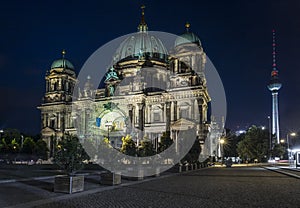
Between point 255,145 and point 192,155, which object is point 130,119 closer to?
point 255,145

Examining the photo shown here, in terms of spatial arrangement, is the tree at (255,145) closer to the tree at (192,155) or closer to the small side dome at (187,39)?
the small side dome at (187,39)

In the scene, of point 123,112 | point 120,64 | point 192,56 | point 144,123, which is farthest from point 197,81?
point 120,64

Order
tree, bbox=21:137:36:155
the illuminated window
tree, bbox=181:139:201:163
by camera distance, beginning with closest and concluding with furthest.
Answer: tree, bbox=181:139:201:163, the illuminated window, tree, bbox=21:137:36:155

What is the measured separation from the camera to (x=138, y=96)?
242 feet

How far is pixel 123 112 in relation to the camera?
77.9m

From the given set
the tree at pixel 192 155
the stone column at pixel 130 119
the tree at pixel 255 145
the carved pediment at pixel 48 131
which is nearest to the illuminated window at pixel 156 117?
the stone column at pixel 130 119

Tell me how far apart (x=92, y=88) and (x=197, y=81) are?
108 ft

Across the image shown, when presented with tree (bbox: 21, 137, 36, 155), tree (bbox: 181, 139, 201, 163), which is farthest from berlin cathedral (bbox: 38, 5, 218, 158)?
tree (bbox: 181, 139, 201, 163)

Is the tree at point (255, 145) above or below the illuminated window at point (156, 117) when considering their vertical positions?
below

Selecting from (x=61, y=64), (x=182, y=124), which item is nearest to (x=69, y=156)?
(x=182, y=124)

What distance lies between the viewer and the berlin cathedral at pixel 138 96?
228 ft

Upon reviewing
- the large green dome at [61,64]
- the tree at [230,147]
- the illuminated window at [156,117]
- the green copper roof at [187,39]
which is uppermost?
the green copper roof at [187,39]

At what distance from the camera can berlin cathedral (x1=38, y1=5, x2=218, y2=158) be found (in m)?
69.4

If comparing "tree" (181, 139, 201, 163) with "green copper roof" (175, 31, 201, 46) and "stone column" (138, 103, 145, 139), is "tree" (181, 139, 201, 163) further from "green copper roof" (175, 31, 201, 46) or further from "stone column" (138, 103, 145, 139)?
"green copper roof" (175, 31, 201, 46)
